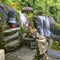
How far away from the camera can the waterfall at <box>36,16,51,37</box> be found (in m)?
13.4

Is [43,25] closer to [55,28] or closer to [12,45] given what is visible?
[55,28]

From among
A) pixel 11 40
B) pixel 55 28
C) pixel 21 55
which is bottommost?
pixel 21 55

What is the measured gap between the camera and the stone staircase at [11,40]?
25.3ft

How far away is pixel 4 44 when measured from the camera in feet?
24.4

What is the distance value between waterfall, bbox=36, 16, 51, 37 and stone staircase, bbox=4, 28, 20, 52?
4.18m

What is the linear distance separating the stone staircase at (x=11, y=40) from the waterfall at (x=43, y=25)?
13.7 ft

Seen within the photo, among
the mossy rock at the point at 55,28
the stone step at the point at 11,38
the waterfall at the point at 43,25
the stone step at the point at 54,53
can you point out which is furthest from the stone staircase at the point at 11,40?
the mossy rock at the point at 55,28

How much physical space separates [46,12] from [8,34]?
723 centimetres

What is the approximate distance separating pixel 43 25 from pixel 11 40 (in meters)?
6.04

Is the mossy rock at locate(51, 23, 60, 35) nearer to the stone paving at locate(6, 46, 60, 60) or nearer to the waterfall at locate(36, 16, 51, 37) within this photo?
the waterfall at locate(36, 16, 51, 37)

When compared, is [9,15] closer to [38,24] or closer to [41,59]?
[38,24]

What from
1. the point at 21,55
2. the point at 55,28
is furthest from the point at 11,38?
the point at 55,28

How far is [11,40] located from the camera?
835cm

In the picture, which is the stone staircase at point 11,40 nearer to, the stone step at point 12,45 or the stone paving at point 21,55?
the stone step at point 12,45
